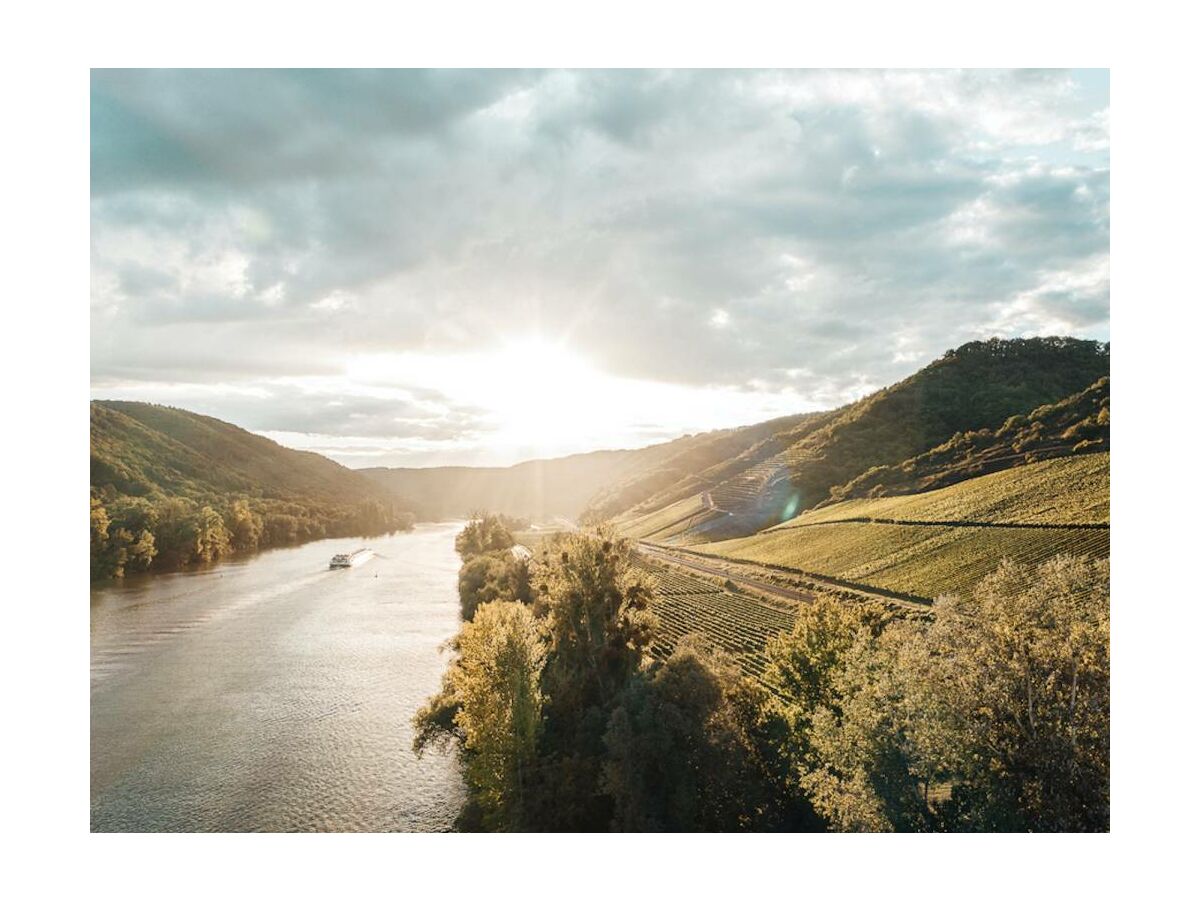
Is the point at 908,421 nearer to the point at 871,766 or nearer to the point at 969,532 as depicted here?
→ the point at 969,532

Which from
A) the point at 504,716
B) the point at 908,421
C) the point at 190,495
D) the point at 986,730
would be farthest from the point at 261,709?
the point at 908,421

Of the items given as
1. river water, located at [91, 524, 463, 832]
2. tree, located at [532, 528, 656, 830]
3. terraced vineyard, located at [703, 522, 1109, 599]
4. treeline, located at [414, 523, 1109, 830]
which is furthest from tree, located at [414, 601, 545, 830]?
terraced vineyard, located at [703, 522, 1109, 599]

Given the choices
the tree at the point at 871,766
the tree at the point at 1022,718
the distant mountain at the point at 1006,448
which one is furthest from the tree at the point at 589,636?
the distant mountain at the point at 1006,448

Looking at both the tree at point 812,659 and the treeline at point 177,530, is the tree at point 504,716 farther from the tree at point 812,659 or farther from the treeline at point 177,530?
the treeline at point 177,530

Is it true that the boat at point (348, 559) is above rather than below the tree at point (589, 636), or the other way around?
below

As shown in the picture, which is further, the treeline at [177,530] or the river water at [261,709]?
the treeline at [177,530]

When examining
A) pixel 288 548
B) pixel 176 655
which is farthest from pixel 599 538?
pixel 288 548

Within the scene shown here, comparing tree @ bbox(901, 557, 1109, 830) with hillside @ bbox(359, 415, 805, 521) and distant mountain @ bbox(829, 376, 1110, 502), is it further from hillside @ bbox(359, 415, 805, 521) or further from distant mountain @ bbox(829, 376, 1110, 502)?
hillside @ bbox(359, 415, 805, 521)
